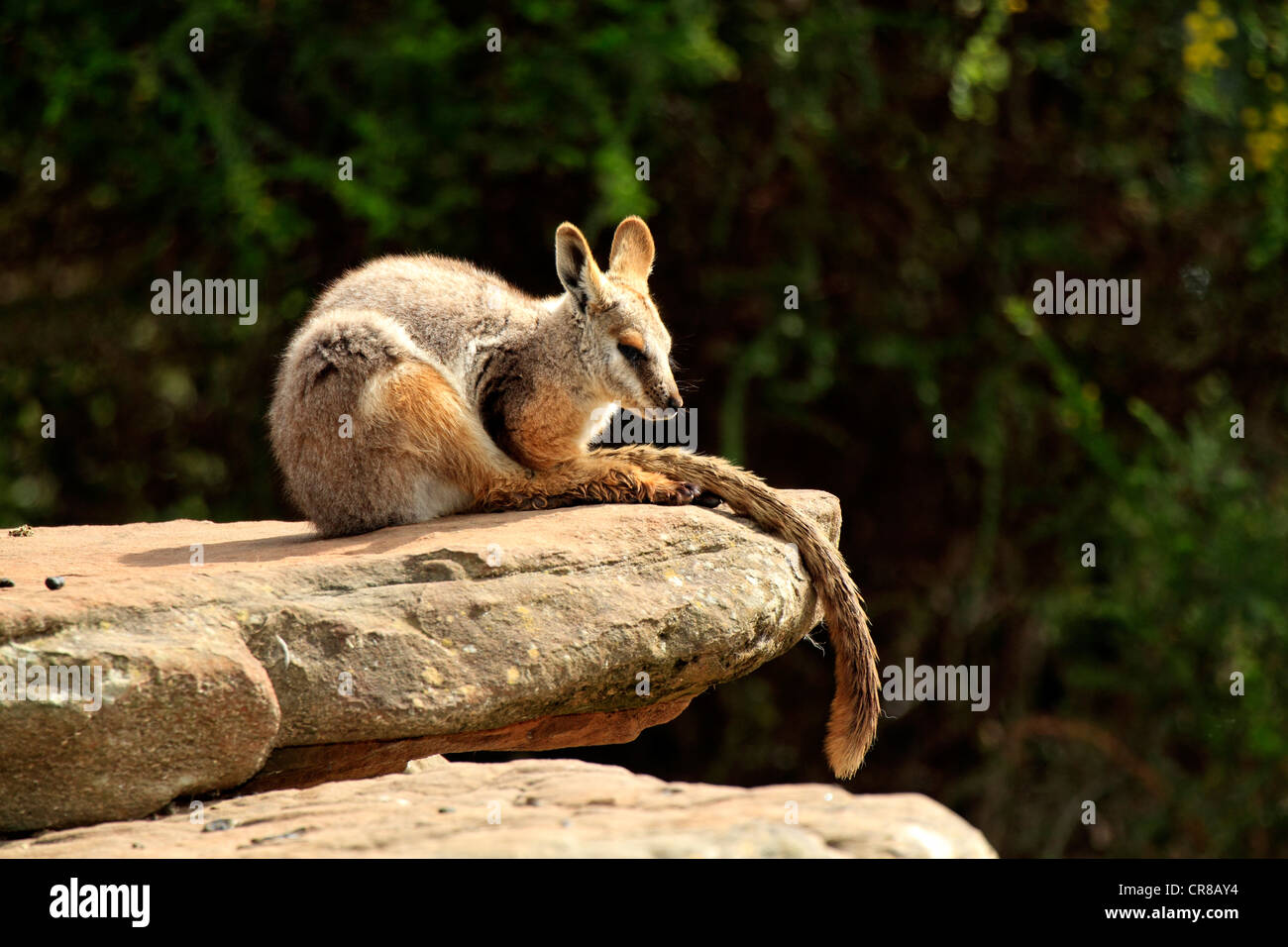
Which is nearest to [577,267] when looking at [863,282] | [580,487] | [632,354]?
[632,354]

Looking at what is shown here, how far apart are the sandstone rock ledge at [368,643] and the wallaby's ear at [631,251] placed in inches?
60.6

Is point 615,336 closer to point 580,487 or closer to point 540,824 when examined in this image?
point 580,487

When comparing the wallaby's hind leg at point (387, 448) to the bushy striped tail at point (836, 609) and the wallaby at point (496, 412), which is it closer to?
the wallaby at point (496, 412)

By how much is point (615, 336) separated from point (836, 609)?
1.77m

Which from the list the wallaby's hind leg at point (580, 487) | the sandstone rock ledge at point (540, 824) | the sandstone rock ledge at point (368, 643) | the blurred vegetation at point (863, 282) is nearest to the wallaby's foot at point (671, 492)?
the wallaby's hind leg at point (580, 487)

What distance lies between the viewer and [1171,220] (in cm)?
1198

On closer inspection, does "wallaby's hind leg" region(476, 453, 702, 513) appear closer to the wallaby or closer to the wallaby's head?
the wallaby

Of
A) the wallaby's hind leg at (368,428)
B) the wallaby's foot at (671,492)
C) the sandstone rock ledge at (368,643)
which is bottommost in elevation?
the sandstone rock ledge at (368,643)

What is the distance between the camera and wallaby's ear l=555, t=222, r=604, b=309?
7062mm

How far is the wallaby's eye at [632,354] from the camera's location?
702 cm

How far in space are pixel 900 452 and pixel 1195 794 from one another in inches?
140

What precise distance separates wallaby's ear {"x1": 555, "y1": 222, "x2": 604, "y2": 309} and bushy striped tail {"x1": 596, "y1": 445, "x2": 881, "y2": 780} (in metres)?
1.07

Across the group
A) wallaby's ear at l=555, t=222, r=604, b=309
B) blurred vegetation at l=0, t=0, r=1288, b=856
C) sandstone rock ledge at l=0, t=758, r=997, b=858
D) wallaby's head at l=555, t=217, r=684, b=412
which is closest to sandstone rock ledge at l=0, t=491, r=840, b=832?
sandstone rock ledge at l=0, t=758, r=997, b=858

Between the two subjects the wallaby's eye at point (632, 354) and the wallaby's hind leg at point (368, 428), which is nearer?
the wallaby's hind leg at point (368, 428)
